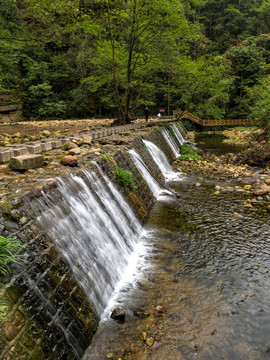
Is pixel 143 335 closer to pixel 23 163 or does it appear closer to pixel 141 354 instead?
pixel 141 354

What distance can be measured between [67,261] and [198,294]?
2.32m

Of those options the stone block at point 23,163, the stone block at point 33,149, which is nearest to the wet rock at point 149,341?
the stone block at point 23,163

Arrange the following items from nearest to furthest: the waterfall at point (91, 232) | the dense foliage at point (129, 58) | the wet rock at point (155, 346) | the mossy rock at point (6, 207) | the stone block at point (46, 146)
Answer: the mossy rock at point (6, 207)
the wet rock at point (155, 346)
the waterfall at point (91, 232)
the stone block at point (46, 146)
the dense foliage at point (129, 58)

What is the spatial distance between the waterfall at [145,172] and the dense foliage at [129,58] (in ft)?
18.9

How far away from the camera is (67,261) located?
321 centimetres

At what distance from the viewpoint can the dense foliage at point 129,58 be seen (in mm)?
12602

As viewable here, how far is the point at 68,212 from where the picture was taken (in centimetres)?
383

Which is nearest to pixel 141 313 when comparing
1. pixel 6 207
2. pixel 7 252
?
pixel 7 252

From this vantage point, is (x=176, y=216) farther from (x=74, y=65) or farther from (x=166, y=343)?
(x=74, y=65)

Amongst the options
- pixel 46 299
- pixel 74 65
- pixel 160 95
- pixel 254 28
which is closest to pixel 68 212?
pixel 46 299

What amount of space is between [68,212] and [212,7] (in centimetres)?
6138

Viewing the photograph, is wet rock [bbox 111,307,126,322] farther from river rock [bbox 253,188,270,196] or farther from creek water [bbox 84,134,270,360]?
river rock [bbox 253,188,270,196]

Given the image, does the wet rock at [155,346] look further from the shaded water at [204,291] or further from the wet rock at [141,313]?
the wet rock at [141,313]

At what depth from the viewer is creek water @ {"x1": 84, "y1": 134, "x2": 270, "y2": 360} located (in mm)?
3064
